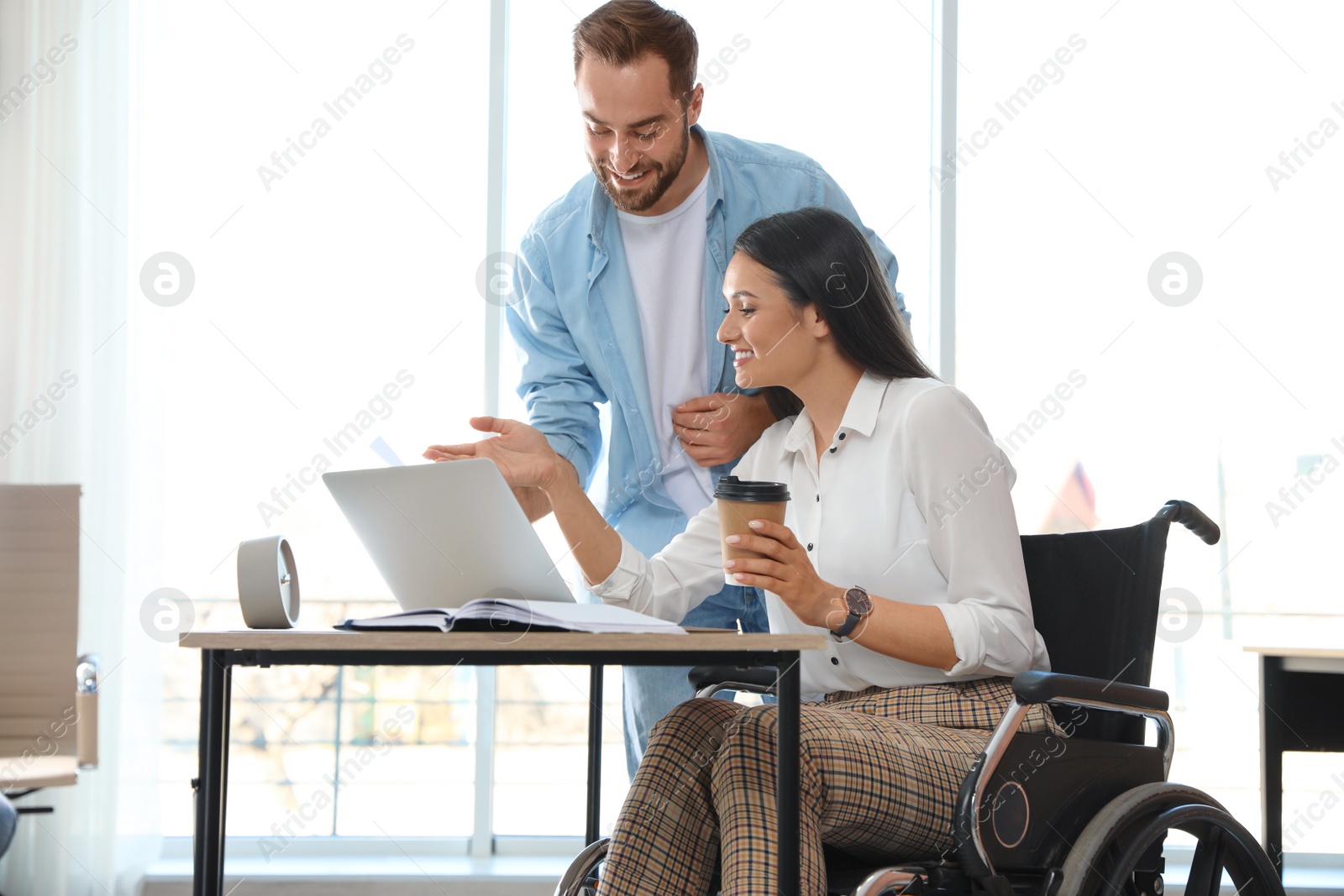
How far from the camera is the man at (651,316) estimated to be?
6.42ft

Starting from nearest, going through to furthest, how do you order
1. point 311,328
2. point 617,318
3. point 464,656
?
point 464,656 < point 617,318 < point 311,328

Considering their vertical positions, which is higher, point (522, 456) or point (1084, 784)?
point (522, 456)

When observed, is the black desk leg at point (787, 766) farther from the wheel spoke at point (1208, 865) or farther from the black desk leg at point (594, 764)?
the black desk leg at point (594, 764)

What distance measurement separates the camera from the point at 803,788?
46.2 inches

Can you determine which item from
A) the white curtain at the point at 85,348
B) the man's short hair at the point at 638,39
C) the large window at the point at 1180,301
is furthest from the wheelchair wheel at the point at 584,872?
the large window at the point at 1180,301

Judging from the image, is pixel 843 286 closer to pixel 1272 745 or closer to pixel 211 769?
pixel 211 769

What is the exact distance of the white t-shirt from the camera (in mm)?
2016

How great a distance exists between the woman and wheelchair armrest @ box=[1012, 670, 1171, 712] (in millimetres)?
119

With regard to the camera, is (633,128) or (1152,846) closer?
(1152,846)

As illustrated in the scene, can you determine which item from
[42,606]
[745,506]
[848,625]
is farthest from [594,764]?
[42,606]

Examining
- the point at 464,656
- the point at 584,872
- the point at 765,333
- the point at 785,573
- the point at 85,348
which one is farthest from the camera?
the point at 85,348

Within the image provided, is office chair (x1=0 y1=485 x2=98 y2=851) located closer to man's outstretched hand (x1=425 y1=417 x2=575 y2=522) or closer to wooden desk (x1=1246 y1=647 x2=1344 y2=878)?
man's outstretched hand (x1=425 y1=417 x2=575 y2=522)

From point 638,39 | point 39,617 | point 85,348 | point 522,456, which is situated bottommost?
point 39,617

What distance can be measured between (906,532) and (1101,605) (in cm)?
28
